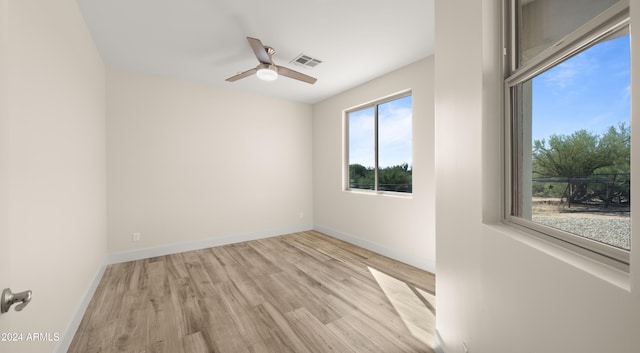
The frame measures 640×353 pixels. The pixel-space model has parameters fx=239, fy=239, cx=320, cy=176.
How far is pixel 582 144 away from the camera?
0.78m

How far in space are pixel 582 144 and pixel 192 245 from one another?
447 cm

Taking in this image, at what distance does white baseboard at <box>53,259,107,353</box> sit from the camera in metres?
1.67

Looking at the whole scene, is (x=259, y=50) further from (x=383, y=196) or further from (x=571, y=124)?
(x=383, y=196)

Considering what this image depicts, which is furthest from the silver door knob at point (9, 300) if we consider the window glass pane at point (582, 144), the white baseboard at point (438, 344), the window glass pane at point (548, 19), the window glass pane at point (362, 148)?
the window glass pane at point (362, 148)

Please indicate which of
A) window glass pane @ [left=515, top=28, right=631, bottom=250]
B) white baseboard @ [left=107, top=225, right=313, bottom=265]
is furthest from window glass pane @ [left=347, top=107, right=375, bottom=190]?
window glass pane @ [left=515, top=28, right=631, bottom=250]

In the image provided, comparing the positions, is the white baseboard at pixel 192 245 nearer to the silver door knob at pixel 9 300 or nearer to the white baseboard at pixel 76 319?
the white baseboard at pixel 76 319

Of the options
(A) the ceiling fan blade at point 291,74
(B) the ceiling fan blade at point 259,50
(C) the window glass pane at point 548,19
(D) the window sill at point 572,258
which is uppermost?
(B) the ceiling fan blade at point 259,50

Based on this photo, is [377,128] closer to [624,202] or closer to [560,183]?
[560,183]

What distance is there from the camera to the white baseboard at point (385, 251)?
302cm

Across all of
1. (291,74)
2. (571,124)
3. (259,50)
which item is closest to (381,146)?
(291,74)

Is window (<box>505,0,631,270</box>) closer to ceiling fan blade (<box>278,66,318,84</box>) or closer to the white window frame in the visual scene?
ceiling fan blade (<box>278,66,318,84</box>)

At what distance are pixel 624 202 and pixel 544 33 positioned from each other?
755 mm

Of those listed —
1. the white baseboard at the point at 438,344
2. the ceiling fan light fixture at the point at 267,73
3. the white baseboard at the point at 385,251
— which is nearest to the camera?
the white baseboard at the point at 438,344

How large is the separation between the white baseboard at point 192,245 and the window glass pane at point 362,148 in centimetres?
167
